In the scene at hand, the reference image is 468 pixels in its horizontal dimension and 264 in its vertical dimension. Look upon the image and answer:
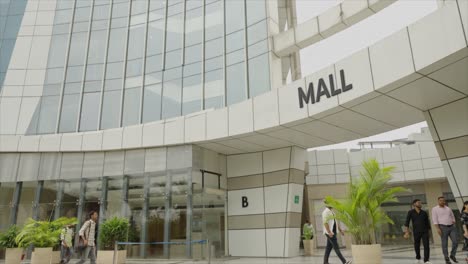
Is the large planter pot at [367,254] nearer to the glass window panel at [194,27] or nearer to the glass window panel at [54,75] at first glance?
the glass window panel at [194,27]

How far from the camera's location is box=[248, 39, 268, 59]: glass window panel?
17.9 meters

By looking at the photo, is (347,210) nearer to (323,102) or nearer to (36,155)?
(323,102)

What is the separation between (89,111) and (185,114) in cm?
649

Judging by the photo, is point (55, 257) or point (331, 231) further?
point (55, 257)

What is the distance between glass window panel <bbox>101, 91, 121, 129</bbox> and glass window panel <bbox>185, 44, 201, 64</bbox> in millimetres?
4747

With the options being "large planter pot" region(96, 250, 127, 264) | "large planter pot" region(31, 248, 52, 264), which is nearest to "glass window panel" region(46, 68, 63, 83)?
"large planter pot" region(31, 248, 52, 264)

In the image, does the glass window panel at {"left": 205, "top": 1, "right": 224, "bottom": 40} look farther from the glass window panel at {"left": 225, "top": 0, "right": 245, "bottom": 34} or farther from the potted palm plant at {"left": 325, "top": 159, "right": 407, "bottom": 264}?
the potted palm plant at {"left": 325, "top": 159, "right": 407, "bottom": 264}

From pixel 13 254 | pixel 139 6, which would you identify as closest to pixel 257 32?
pixel 139 6

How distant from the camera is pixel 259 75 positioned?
57.9 ft

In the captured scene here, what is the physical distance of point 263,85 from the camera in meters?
17.3

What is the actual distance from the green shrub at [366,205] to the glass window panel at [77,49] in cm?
1907

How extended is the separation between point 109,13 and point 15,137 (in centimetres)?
988

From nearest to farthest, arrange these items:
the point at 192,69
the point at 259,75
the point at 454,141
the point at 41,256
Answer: the point at 454,141 < the point at 41,256 < the point at 259,75 < the point at 192,69

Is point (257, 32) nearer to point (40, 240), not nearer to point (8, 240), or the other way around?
point (40, 240)
